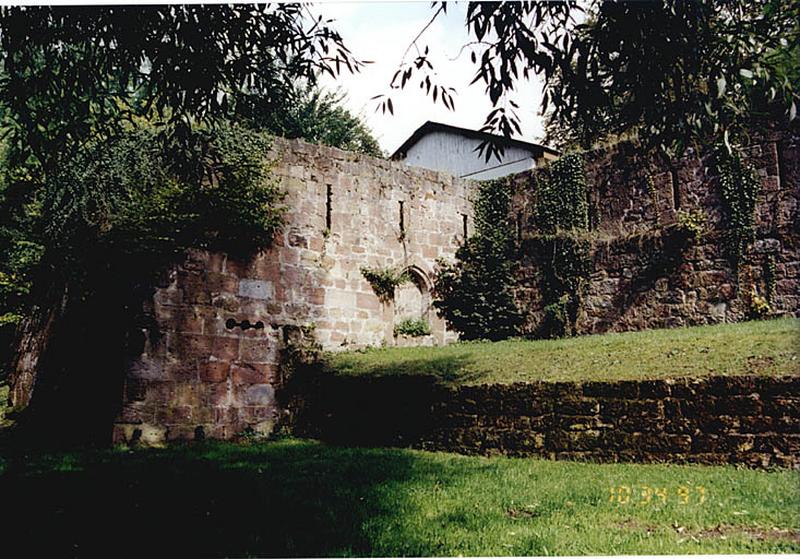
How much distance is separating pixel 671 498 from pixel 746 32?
11.1 ft

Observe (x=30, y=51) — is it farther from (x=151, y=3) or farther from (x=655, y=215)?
(x=655, y=215)

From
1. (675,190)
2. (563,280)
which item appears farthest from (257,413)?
(675,190)

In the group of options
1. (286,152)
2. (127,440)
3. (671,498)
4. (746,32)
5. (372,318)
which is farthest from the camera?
(372,318)

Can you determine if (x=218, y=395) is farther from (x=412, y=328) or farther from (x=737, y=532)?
(x=737, y=532)

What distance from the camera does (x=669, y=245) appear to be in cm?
1352

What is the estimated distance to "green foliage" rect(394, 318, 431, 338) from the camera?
45.5 ft

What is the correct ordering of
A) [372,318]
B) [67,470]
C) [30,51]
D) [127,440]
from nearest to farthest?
[30,51]
[67,470]
[127,440]
[372,318]

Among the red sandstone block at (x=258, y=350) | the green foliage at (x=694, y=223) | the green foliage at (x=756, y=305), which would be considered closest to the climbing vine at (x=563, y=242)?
the green foliage at (x=694, y=223)

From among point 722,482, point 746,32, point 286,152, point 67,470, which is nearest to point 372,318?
point 286,152

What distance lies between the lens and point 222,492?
6188 millimetres

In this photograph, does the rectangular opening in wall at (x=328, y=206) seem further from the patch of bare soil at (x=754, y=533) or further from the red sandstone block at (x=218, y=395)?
the patch of bare soil at (x=754, y=533)

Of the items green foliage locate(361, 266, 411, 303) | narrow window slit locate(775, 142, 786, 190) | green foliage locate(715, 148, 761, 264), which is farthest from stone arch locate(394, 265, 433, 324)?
narrow window slit locate(775, 142, 786, 190)

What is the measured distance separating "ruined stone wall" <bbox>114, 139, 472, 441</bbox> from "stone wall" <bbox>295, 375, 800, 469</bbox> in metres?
2.00

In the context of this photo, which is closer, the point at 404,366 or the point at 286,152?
the point at 404,366
